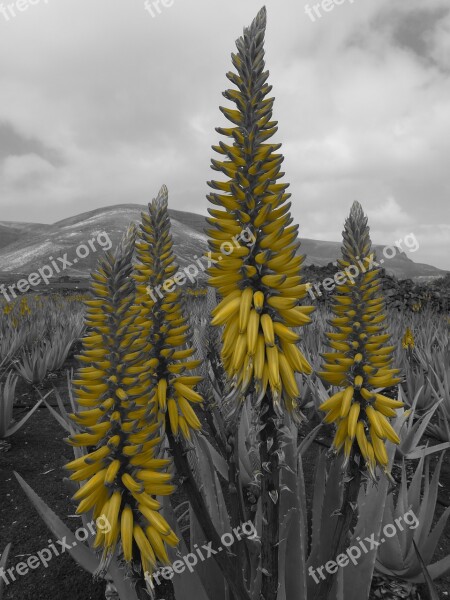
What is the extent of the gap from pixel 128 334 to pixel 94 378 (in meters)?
0.13

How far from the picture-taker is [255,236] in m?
1.11

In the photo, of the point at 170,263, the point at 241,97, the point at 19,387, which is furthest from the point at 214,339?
the point at 19,387

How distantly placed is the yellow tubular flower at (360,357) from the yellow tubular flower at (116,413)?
A: 497 mm

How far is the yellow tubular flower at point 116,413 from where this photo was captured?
1.01 m

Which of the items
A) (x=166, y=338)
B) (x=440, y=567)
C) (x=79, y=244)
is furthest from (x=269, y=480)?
(x=79, y=244)

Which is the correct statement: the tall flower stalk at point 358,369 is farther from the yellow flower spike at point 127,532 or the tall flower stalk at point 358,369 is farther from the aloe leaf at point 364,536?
the yellow flower spike at point 127,532

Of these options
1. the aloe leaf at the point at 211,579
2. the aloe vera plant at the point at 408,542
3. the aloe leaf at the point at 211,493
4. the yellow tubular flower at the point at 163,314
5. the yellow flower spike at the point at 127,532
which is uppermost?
the yellow tubular flower at the point at 163,314

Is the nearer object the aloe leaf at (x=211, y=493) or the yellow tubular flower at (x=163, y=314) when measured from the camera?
the yellow tubular flower at (x=163, y=314)

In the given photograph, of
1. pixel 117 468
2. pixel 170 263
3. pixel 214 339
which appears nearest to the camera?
pixel 117 468

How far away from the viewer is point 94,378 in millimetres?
1032

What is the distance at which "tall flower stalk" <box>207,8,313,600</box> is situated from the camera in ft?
3.55

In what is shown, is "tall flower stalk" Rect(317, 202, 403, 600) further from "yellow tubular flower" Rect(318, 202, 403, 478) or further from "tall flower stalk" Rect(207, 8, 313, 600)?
"tall flower stalk" Rect(207, 8, 313, 600)

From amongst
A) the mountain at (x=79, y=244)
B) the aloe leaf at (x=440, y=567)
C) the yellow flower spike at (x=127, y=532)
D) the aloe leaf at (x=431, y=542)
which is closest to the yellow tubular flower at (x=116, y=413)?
the yellow flower spike at (x=127, y=532)

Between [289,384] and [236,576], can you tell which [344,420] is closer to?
[289,384]
